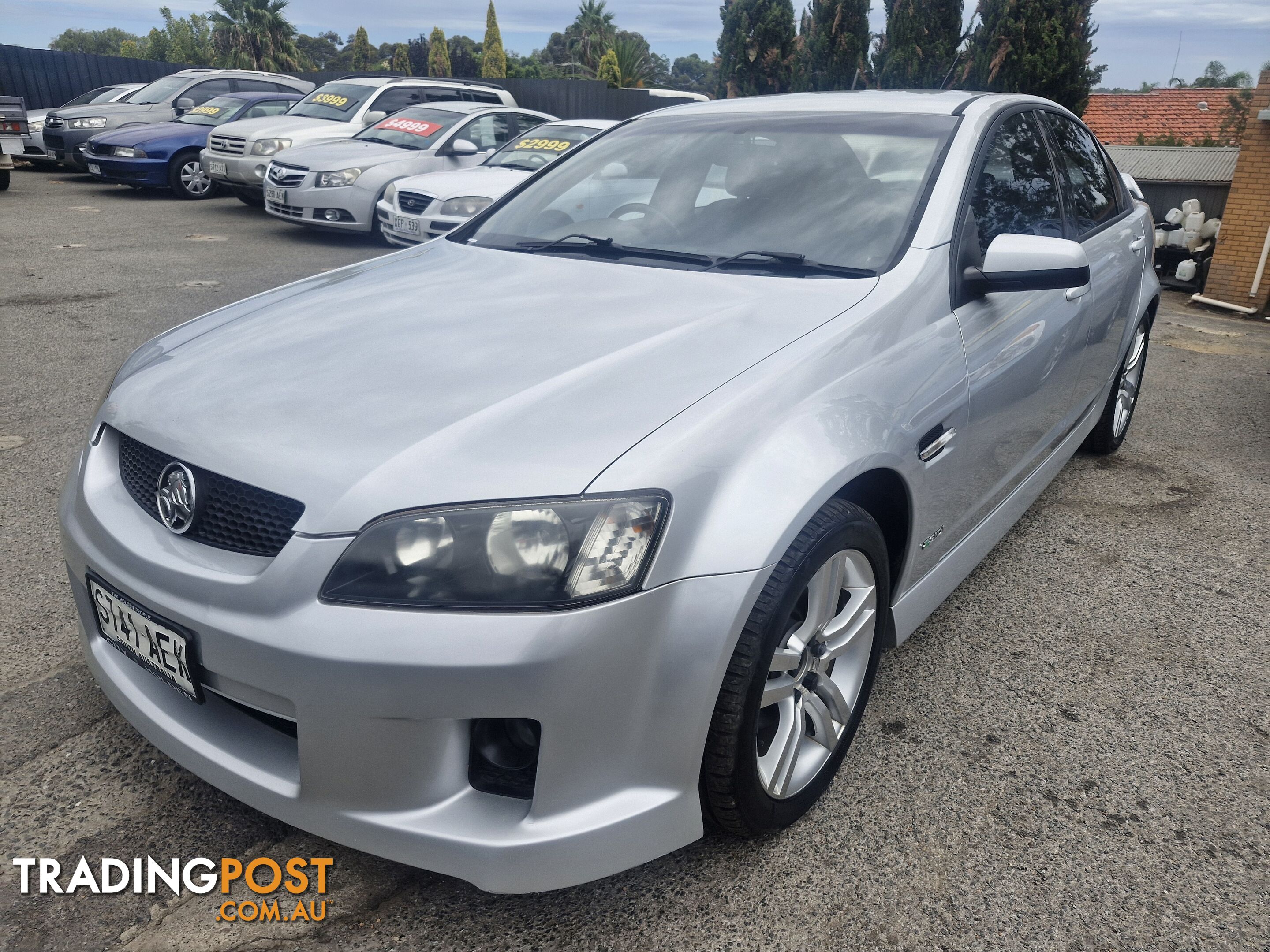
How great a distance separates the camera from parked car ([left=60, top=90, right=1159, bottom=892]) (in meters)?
1.57

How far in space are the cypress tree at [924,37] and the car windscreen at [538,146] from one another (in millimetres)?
8611

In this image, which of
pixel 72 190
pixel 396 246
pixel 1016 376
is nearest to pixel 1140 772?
pixel 1016 376

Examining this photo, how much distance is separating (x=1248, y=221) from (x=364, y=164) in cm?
897

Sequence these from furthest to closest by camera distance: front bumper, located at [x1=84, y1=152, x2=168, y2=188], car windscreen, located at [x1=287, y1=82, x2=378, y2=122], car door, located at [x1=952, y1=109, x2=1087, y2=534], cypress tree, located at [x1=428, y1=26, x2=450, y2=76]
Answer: cypress tree, located at [x1=428, y1=26, x2=450, y2=76]
front bumper, located at [x1=84, y1=152, x2=168, y2=188]
car windscreen, located at [x1=287, y1=82, x2=378, y2=122]
car door, located at [x1=952, y1=109, x2=1087, y2=534]

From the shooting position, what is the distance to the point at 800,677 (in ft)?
6.56

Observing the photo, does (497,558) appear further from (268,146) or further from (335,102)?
(335,102)

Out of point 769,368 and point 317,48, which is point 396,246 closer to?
point 769,368

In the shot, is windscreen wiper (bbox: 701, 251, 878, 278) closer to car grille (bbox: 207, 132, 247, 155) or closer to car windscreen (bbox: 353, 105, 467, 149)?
car windscreen (bbox: 353, 105, 467, 149)

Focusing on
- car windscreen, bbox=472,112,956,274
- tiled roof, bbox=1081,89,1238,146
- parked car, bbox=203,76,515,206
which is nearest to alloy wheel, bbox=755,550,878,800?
car windscreen, bbox=472,112,956,274

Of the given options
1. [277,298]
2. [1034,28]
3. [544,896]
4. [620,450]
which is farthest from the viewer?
[1034,28]

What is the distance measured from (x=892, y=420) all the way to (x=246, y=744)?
1.48m

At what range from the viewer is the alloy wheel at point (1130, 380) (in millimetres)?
4387

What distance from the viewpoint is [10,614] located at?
2818mm

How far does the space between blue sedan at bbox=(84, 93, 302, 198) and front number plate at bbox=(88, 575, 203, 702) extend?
1314 centimetres
